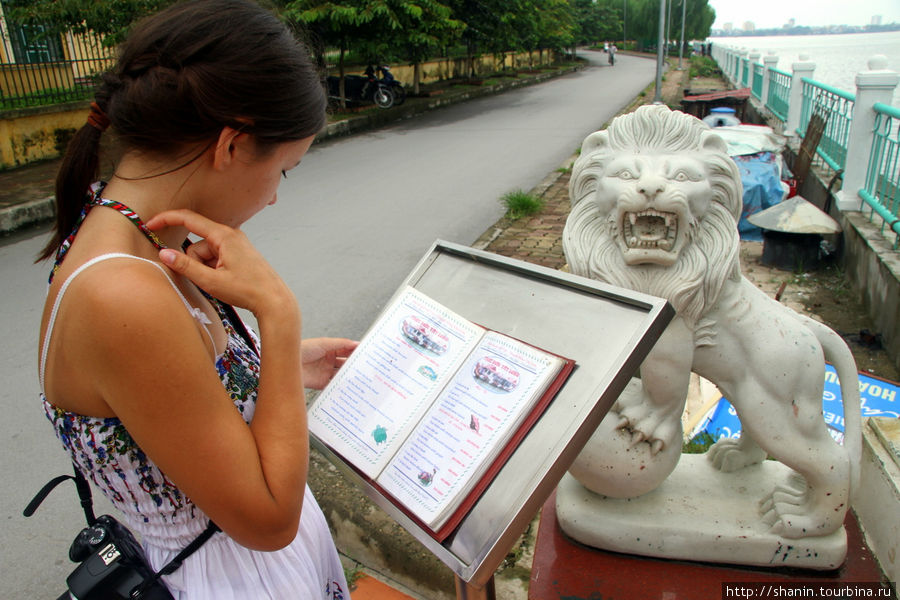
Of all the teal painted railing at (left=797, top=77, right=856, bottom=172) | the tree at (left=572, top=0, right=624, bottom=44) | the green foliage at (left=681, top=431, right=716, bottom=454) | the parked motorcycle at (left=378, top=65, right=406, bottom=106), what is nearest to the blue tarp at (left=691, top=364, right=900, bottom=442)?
the green foliage at (left=681, top=431, right=716, bottom=454)

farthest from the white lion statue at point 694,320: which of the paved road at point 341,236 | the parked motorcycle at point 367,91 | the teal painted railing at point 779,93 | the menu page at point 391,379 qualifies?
the parked motorcycle at point 367,91

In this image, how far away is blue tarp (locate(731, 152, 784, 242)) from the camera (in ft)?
19.8

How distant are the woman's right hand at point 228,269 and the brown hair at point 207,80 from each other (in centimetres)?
12

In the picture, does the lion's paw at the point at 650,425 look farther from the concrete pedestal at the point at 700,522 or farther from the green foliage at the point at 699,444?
the green foliage at the point at 699,444

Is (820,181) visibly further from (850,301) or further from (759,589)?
(759,589)

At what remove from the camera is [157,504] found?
1163mm

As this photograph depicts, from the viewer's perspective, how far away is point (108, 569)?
116 centimetres

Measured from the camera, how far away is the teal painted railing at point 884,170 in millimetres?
4578

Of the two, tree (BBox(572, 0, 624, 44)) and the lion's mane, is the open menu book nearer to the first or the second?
the lion's mane

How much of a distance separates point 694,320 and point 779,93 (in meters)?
9.76

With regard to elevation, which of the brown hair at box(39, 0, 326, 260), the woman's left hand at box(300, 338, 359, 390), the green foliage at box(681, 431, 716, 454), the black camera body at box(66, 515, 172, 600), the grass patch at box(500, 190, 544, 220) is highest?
the brown hair at box(39, 0, 326, 260)

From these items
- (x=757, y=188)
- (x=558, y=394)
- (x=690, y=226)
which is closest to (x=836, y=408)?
(x=690, y=226)

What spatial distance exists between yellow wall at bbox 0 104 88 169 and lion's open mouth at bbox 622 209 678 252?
8666 millimetres

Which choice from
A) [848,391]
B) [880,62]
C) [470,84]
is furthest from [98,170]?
[470,84]
